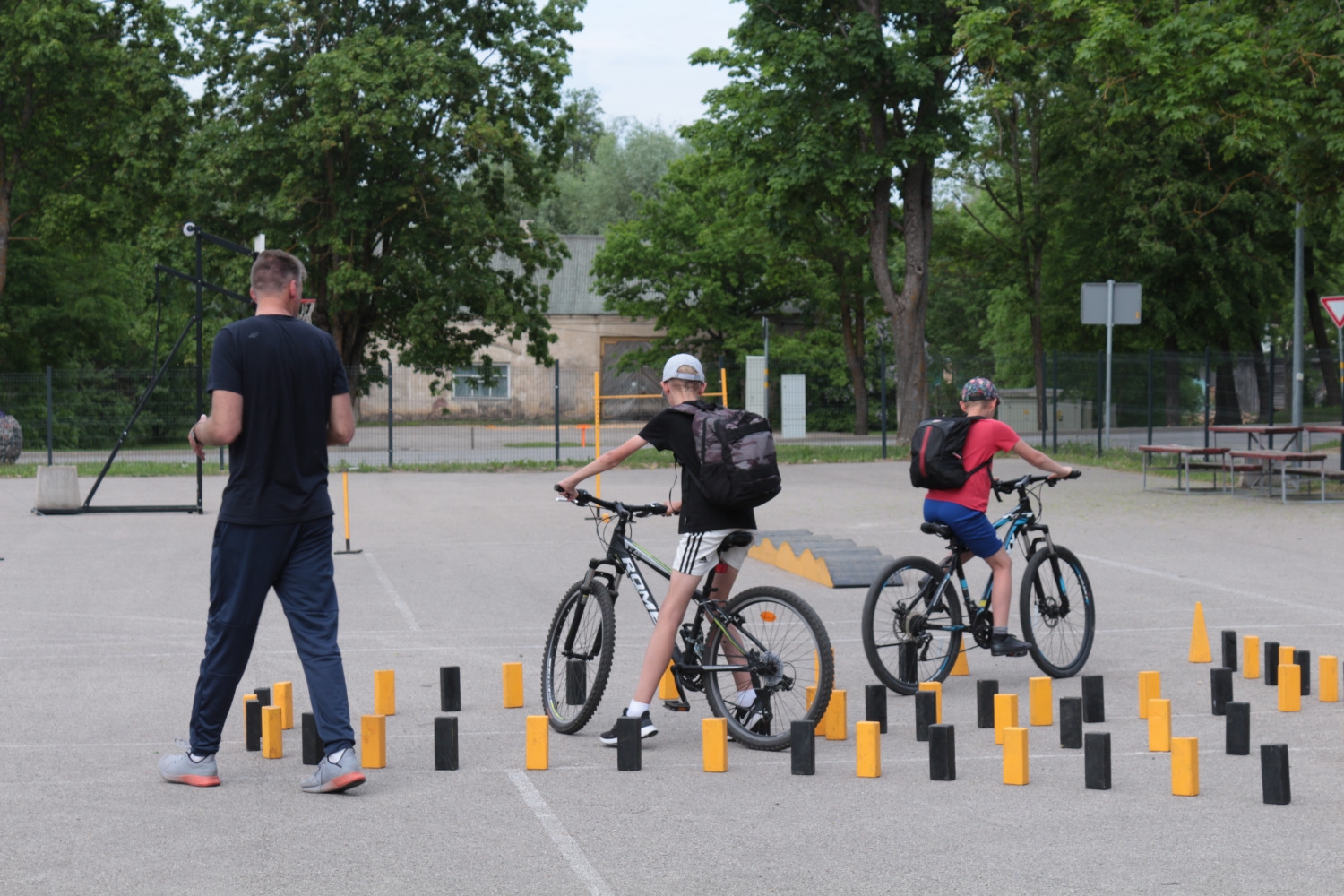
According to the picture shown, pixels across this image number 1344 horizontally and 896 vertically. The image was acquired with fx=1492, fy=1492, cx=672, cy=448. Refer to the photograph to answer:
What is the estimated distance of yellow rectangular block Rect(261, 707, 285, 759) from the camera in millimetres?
6219

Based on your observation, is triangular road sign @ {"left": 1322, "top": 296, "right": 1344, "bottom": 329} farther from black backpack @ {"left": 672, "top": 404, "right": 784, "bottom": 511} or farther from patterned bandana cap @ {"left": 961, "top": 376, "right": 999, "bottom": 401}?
black backpack @ {"left": 672, "top": 404, "right": 784, "bottom": 511}

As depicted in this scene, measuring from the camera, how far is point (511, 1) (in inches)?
1471

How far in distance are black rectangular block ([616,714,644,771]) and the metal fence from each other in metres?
22.3

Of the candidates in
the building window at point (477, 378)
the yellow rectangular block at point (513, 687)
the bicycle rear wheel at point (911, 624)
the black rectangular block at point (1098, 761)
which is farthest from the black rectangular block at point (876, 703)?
the building window at point (477, 378)

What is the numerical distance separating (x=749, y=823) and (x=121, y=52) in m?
35.7

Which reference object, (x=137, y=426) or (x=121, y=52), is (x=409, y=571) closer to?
(x=137, y=426)

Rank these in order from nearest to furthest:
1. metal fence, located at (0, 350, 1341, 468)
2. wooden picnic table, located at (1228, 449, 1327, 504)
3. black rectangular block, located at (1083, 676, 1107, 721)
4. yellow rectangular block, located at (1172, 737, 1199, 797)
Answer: yellow rectangular block, located at (1172, 737, 1199, 797)
black rectangular block, located at (1083, 676, 1107, 721)
wooden picnic table, located at (1228, 449, 1327, 504)
metal fence, located at (0, 350, 1341, 468)

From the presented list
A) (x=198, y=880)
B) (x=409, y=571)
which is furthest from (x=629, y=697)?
(x=409, y=571)

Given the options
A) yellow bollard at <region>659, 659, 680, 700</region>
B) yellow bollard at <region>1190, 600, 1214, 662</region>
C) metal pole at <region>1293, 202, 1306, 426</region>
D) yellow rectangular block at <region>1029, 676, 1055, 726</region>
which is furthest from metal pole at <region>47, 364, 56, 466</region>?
yellow rectangular block at <region>1029, 676, 1055, 726</region>

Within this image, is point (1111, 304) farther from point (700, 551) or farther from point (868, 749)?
point (868, 749)

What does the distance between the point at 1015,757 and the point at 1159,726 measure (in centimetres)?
94

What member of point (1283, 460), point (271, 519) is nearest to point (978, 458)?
point (271, 519)

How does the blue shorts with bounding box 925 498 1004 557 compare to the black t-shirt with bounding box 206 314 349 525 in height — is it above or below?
below

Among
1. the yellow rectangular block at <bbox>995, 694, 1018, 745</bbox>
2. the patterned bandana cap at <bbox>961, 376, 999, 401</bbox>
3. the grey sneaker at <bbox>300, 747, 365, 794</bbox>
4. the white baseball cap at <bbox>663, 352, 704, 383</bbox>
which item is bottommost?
the grey sneaker at <bbox>300, 747, 365, 794</bbox>
